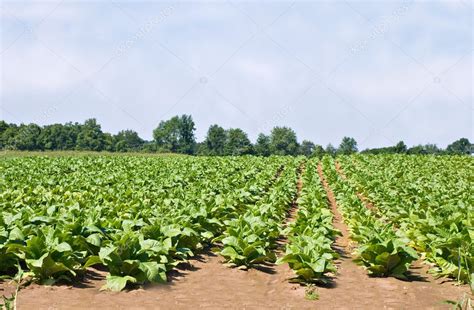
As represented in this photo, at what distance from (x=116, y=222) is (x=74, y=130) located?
102 metres

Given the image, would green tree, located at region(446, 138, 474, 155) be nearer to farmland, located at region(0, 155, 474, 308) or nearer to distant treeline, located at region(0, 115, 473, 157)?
distant treeline, located at region(0, 115, 473, 157)

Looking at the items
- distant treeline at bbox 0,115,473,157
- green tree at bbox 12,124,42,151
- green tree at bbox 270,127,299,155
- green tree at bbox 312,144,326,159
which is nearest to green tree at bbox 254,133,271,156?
distant treeline at bbox 0,115,473,157

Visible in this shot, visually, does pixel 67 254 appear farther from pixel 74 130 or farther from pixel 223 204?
pixel 74 130

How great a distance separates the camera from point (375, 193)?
1797 centimetres

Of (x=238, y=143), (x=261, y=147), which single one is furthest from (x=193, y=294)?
(x=238, y=143)

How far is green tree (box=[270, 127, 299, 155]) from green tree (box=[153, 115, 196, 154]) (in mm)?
19755

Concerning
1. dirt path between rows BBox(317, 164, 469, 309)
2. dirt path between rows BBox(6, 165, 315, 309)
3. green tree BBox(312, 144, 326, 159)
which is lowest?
dirt path between rows BBox(6, 165, 315, 309)

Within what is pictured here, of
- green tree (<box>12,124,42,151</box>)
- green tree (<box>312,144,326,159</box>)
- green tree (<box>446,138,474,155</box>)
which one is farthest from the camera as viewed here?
green tree (<box>446,138,474,155</box>)

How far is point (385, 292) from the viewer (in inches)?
272

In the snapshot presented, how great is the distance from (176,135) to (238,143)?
3320cm

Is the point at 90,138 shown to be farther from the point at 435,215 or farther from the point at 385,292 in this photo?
the point at 385,292

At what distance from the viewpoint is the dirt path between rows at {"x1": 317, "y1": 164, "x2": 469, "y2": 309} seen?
6.31 meters

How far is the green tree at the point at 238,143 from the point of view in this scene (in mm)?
87250

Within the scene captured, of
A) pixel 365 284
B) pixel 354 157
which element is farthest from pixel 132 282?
pixel 354 157
